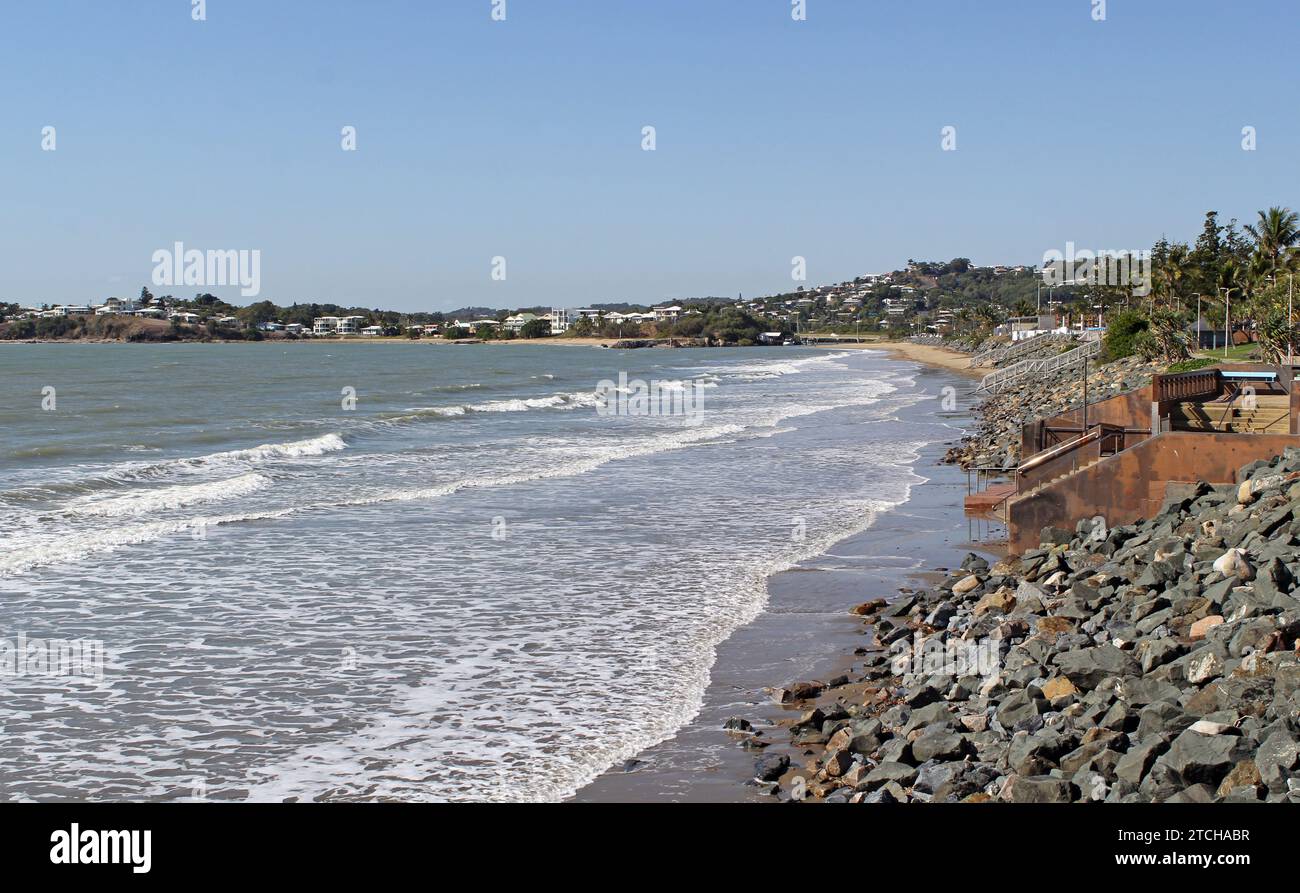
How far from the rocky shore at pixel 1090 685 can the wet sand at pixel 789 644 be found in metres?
0.24

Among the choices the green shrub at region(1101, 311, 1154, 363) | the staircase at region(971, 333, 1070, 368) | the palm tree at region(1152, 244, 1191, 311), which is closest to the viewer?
the green shrub at region(1101, 311, 1154, 363)

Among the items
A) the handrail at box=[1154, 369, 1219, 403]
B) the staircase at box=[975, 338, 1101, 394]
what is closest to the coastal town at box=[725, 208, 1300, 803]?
the handrail at box=[1154, 369, 1219, 403]

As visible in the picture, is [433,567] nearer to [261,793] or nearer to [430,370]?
[261,793]

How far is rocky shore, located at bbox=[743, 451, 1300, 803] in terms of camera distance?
22.2ft

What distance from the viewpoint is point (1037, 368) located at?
58.6 m

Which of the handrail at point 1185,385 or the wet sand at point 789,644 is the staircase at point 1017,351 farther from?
the wet sand at point 789,644

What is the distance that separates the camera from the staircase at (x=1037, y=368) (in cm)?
5444

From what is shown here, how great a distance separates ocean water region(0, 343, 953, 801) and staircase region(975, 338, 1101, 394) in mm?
21030

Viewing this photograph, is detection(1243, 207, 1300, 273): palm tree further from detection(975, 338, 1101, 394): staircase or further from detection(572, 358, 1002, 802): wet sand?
detection(572, 358, 1002, 802): wet sand

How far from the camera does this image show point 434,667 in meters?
11.3

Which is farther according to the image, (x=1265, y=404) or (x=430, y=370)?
(x=430, y=370)
